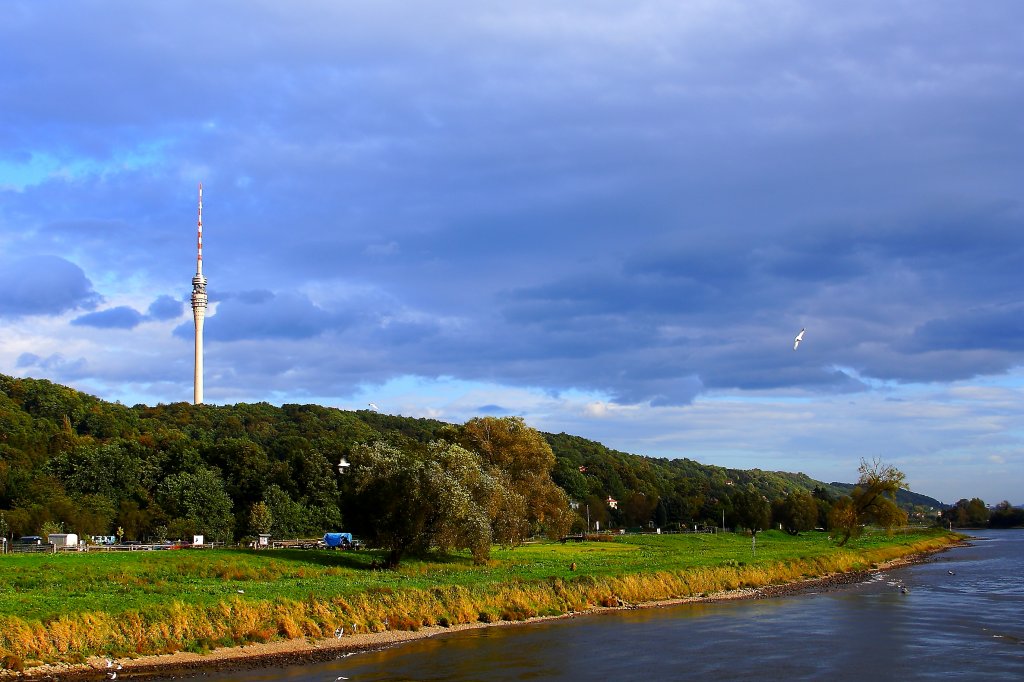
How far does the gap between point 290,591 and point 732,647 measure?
23.6 meters

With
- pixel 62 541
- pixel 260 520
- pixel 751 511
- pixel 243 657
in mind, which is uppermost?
pixel 260 520

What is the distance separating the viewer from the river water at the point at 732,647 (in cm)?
3509

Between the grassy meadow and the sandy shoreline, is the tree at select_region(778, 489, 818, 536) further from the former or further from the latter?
the sandy shoreline

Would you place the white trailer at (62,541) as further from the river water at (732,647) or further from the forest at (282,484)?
the river water at (732,647)

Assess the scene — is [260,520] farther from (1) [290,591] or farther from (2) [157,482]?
(1) [290,591]

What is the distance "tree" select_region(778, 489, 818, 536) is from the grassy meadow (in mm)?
90417

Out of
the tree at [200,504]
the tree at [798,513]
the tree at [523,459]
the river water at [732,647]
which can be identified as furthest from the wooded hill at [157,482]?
the river water at [732,647]

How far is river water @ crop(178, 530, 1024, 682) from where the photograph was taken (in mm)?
→ 35094

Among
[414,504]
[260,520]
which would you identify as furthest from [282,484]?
[414,504]

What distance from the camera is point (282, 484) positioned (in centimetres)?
13000

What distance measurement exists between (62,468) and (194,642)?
9739 cm

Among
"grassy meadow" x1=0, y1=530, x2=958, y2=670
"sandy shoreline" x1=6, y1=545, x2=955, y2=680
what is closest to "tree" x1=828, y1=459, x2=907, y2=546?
"grassy meadow" x1=0, y1=530, x2=958, y2=670

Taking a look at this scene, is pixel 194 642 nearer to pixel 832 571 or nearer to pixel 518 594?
pixel 518 594

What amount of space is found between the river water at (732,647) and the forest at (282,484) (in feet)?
68.7
